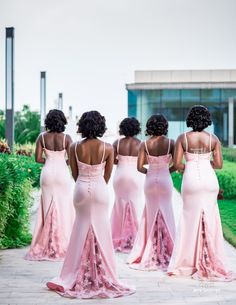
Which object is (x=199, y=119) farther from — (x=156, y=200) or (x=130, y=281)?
(x=130, y=281)

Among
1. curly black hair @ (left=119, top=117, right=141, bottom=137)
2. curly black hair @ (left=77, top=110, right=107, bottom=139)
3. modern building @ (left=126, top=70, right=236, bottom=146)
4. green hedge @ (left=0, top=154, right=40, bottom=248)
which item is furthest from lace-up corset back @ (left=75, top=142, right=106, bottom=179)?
modern building @ (left=126, top=70, right=236, bottom=146)

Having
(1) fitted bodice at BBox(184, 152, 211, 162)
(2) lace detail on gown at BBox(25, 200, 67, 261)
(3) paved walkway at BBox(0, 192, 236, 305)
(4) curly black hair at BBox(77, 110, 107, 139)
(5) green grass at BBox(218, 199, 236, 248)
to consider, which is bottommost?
(5) green grass at BBox(218, 199, 236, 248)

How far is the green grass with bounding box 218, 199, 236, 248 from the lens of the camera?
11.7 meters

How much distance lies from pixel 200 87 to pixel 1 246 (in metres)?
35.6

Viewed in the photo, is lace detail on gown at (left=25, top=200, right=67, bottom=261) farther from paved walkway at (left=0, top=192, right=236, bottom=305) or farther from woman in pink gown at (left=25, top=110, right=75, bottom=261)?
paved walkway at (left=0, top=192, right=236, bottom=305)

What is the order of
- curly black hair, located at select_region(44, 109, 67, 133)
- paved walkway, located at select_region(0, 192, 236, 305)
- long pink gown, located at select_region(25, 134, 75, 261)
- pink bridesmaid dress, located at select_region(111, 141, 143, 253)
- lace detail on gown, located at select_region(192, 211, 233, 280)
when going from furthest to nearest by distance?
pink bridesmaid dress, located at select_region(111, 141, 143, 253) < long pink gown, located at select_region(25, 134, 75, 261) < curly black hair, located at select_region(44, 109, 67, 133) < lace detail on gown, located at select_region(192, 211, 233, 280) < paved walkway, located at select_region(0, 192, 236, 305)

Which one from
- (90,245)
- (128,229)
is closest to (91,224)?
(90,245)

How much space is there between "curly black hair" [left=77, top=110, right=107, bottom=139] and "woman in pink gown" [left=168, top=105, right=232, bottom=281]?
1.23 meters

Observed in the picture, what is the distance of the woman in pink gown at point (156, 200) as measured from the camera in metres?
8.79

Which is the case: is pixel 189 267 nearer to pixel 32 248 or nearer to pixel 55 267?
pixel 55 267

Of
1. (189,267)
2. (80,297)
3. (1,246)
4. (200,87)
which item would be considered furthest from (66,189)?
(200,87)

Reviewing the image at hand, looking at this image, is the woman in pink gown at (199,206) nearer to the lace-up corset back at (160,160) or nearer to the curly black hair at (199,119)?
the curly black hair at (199,119)

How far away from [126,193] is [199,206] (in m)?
2.53

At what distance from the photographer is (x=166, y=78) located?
4928 centimetres
